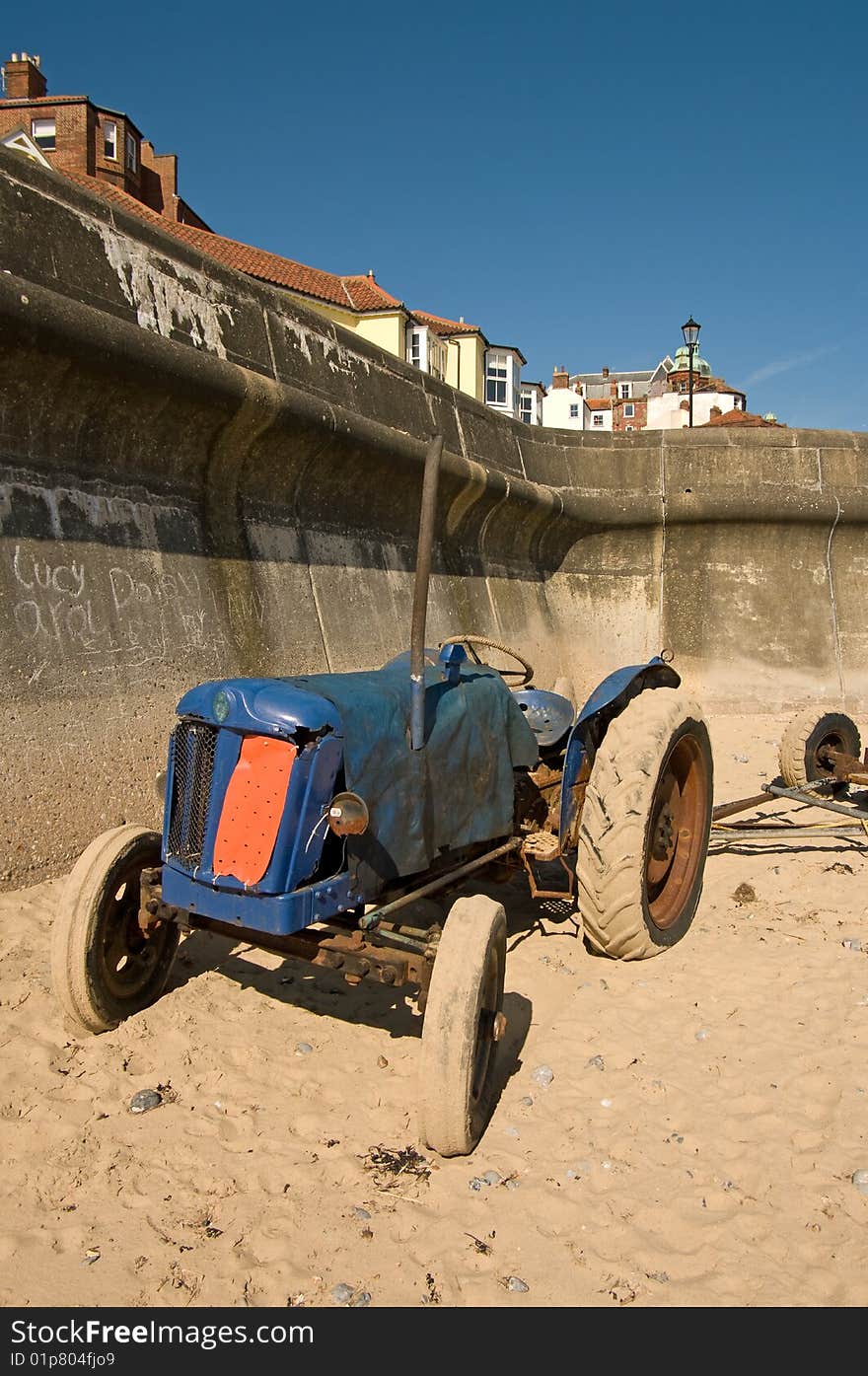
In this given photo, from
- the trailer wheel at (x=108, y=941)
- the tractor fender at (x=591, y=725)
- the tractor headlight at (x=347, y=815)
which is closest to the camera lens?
the tractor headlight at (x=347, y=815)

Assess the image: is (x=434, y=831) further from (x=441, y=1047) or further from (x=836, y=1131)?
(x=836, y=1131)

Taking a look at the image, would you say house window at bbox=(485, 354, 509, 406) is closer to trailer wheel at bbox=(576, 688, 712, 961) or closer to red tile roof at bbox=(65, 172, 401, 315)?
red tile roof at bbox=(65, 172, 401, 315)

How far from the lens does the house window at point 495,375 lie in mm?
34625

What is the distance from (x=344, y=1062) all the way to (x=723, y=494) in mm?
9502

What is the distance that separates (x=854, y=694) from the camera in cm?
1089

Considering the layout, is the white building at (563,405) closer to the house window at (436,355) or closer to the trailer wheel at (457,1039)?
the house window at (436,355)

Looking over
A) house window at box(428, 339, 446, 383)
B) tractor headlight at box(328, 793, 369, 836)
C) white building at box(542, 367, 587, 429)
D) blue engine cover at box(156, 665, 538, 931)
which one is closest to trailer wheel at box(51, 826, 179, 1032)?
blue engine cover at box(156, 665, 538, 931)

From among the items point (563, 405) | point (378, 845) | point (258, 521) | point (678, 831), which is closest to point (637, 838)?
point (678, 831)

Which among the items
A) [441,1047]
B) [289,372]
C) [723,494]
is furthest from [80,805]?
[723,494]

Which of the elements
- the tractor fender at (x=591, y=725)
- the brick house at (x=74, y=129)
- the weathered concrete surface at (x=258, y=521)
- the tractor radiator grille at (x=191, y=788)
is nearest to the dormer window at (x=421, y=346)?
the brick house at (x=74, y=129)

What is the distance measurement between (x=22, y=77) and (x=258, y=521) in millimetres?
30364

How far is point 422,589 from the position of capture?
9.07ft

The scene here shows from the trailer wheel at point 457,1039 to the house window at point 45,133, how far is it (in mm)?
31953

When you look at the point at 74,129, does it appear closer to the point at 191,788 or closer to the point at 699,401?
the point at 191,788
